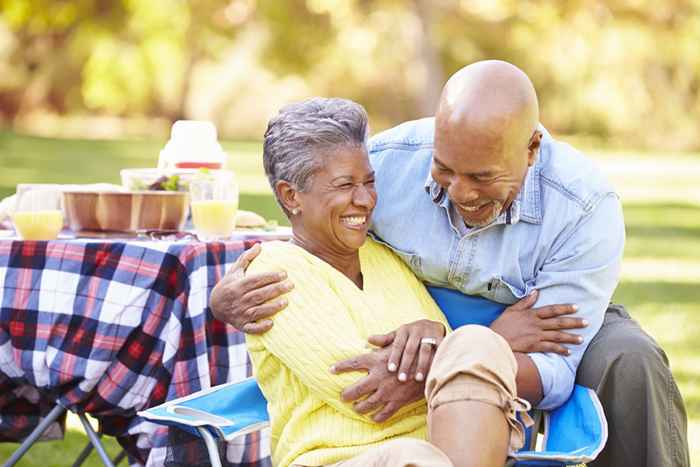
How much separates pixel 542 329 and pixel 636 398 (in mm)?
337

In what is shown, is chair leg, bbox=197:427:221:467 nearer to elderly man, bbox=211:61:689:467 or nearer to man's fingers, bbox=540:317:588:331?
elderly man, bbox=211:61:689:467

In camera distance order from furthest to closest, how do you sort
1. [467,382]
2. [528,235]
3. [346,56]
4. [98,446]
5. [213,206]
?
[346,56], [213,206], [98,446], [528,235], [467,382]

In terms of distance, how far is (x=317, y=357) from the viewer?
3.04m

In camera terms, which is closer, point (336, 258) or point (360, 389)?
point (360, 389)

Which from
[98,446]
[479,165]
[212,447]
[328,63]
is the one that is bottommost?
[328,63]

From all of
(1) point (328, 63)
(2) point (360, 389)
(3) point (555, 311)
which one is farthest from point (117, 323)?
(1) point (328, 63)

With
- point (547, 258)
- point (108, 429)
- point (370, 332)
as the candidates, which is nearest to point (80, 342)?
point (108, 429)

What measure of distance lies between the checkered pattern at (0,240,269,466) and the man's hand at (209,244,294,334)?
66 centimetres

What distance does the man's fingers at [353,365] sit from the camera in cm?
303

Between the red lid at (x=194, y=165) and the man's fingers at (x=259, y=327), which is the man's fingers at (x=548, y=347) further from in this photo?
the red lid at (x=194, y=165)

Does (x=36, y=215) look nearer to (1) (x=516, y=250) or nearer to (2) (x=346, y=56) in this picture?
(1) (x=516, y=250)

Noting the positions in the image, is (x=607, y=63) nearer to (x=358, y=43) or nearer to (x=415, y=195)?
(x=358, y=43)

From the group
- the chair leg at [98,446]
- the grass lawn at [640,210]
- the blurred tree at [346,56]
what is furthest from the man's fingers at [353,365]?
the blurred tree at [346,56]

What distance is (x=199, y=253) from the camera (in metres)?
3.91
